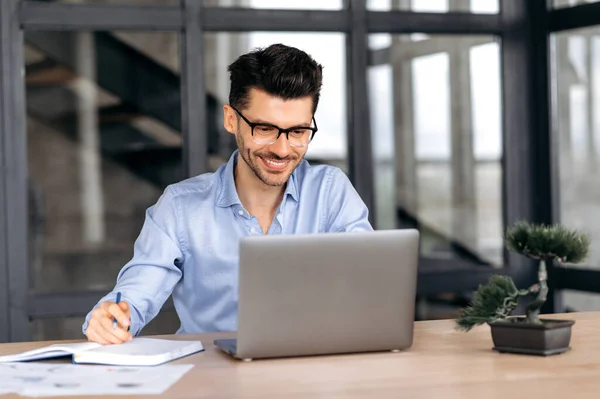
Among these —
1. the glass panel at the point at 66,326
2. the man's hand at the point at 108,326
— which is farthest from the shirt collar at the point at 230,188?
the glass panel at the point at 66,326

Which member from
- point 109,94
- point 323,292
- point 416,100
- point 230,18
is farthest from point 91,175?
point 323,292

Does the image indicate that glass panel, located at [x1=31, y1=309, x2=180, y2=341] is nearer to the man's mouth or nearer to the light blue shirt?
the light blue shirt

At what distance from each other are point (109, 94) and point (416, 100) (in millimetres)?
1391

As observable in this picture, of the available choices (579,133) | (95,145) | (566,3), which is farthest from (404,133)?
(95,145)

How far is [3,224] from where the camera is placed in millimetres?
3553

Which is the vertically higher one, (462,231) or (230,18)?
(230,18)

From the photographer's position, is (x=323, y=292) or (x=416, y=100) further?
(x=416, y=100)

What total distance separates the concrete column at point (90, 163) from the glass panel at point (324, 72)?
563 mm

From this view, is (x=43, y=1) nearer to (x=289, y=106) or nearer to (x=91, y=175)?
(x=91, y=175)

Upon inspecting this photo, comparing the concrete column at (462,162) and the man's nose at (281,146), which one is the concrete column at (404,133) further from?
the man's nose at (281,146)

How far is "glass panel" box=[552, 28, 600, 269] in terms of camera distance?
4.00 metres

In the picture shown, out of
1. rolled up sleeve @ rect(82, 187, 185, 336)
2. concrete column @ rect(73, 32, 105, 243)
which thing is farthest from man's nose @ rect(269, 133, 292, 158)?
concrete column @ rect(73, 32, 105, 243)

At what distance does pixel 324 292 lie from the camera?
5.87ft

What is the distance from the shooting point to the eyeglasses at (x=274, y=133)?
2.42 m
